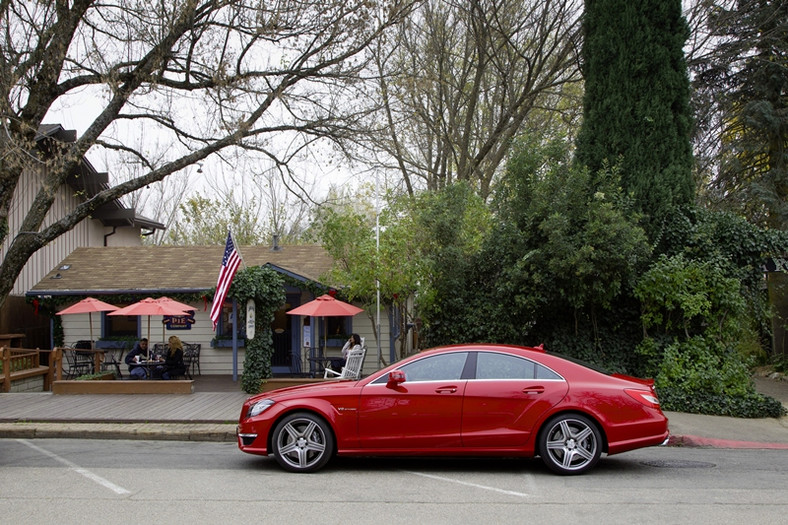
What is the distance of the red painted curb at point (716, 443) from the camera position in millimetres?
9977

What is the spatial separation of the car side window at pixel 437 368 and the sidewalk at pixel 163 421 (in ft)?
13.1

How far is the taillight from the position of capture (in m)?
7.58

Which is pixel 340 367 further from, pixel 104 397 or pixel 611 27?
pixel 611 27

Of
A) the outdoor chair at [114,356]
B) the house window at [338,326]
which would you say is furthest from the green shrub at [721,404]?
the outdoor chair at [114,356]

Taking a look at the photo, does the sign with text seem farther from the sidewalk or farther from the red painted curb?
the red painted curb

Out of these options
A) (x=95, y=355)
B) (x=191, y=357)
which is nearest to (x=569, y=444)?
(x=191, y=357)

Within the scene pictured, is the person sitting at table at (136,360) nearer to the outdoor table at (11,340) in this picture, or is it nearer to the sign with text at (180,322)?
the sign with text at (180,322)

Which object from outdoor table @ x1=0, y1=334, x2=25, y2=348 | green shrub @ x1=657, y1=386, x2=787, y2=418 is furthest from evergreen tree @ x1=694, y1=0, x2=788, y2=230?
outdoor table @ x1=0, y1=334, x2=25, y2=348

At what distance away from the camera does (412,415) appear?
7586 mm

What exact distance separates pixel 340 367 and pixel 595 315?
6.56 meters

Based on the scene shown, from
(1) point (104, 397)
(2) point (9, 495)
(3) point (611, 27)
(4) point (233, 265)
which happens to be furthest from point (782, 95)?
(2) point (9, 495)

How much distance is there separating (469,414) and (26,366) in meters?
14.1

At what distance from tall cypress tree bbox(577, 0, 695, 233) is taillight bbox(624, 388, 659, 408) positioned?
7213 millimetres

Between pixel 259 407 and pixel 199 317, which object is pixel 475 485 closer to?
pixel 259 407
